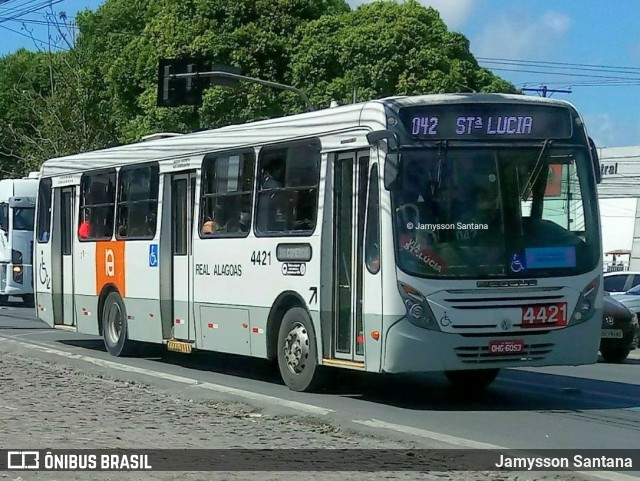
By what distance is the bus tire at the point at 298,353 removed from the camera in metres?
13.8

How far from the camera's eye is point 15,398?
12773 mm

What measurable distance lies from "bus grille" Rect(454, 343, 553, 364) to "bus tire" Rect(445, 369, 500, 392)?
1.68 metres

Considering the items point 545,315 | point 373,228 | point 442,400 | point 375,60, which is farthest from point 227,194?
point 375,60

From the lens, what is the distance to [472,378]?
14.5 m

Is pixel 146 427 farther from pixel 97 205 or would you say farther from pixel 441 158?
pixel 97 205

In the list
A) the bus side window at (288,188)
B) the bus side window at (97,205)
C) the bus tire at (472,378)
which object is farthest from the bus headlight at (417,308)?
the bus side window at (97,205)

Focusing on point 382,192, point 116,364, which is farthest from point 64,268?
point 382,192

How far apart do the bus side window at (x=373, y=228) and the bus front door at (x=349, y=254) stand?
16 cm

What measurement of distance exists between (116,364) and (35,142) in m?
35.3

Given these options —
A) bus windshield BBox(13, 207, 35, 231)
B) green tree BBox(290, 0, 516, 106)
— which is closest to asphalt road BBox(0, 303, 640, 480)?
bus windshield BBox(13, 207, 35, 231)

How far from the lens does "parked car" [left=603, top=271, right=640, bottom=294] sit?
25.3 m

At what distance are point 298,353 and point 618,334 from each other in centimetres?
810

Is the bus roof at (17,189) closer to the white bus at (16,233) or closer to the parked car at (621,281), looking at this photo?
the white bus at (16,233)

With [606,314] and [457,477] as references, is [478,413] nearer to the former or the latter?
[457,477]
